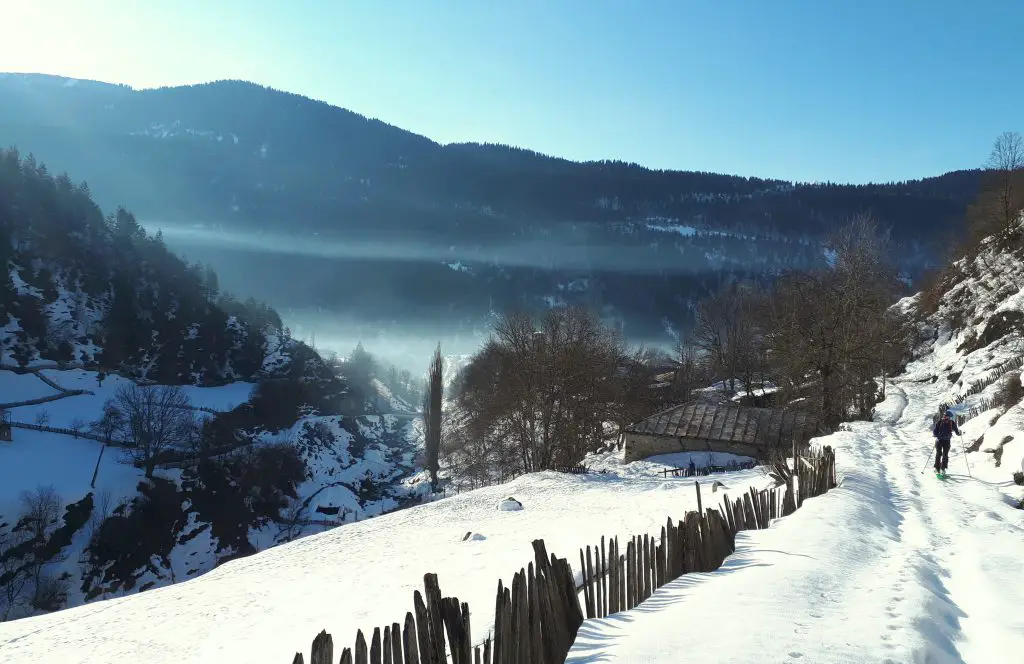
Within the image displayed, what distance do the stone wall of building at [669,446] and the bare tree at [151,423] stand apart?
142ft

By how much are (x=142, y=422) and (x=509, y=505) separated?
154 ft

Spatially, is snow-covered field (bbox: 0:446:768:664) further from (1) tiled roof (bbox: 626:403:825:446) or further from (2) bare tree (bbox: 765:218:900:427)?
(2) bare tree (bbox: 765:218:900:427)

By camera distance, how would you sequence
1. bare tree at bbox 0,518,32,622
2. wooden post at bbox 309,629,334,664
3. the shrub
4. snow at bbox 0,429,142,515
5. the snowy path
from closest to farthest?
wooden post at bbox 309,629,334,664, the snowy path, the shrub, bare tree at bbox 0,518,32,622, snow at bbox 0,429,142,515

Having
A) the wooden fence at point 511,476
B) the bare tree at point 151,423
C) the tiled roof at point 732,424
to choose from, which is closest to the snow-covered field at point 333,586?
the wooden fence at point 511,476

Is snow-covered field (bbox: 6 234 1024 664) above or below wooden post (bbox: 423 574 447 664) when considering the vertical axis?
below

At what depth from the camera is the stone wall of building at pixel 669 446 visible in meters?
30.7

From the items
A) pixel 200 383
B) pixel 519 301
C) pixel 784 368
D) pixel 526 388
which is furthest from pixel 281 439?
pixel 519 301

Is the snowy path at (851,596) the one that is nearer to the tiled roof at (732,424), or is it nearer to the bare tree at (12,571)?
the tiled roof at (732,424)

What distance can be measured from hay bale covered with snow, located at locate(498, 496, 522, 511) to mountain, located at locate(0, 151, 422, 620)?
3170 cm

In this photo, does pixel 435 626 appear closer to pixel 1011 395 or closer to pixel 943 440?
pixel 943 440

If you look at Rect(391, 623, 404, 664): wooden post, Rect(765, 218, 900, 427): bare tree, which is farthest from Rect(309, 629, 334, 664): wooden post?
Rect(765, 218, 900, 427): bare tree

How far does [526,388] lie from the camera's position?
110ft

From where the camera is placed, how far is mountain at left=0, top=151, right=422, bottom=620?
4103 centimetres

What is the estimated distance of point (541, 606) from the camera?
5.05 metres
